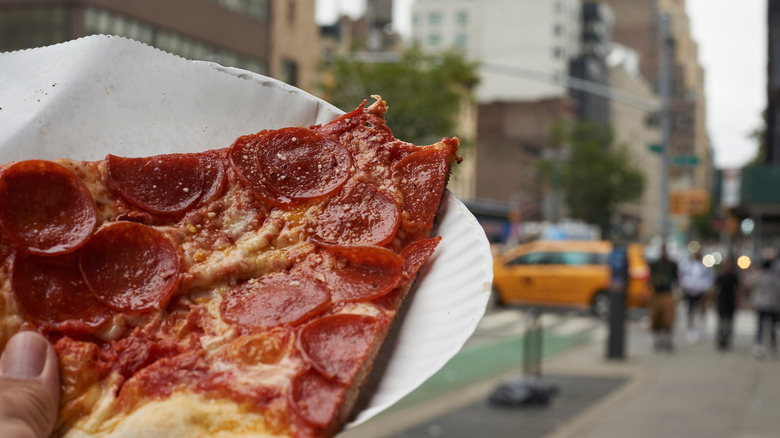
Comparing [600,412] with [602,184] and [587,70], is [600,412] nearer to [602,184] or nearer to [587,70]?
[602,184]

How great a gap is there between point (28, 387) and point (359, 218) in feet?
2.99

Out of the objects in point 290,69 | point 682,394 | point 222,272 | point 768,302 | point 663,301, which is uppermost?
point 222,272

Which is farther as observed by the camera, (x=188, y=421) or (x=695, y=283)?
(x=695, y=283)

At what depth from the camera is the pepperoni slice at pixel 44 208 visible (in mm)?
1986

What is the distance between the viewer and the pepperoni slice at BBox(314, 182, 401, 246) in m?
2.22

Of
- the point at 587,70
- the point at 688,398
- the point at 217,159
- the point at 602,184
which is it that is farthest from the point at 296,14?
the point at 587,70

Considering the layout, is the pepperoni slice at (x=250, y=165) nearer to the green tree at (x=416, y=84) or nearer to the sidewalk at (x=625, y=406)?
the sidewalk at (x=625, y=406)

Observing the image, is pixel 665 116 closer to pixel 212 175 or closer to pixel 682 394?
pixel 682 394

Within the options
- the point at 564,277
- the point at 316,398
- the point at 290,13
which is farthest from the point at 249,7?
the point at 316,398

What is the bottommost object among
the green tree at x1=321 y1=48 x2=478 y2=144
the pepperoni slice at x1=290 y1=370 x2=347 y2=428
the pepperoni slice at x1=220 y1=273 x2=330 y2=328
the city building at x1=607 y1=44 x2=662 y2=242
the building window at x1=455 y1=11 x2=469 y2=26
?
the city building at x1=607 y1=44 x2=662 y2=242

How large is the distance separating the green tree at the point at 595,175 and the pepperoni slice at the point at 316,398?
6076 cm

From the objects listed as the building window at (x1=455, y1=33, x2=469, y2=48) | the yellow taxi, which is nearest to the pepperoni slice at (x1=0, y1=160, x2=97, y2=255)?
the yellow taxi

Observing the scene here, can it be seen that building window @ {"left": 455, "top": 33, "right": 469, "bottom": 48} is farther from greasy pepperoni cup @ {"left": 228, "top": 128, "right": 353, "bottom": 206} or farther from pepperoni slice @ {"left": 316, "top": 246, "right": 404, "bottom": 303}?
pepperoni slice @ {"left": 316, "top": 246, "right": 404, "bottom": 303}

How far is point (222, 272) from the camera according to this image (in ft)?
6.97
